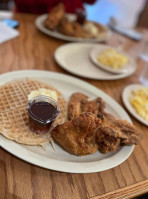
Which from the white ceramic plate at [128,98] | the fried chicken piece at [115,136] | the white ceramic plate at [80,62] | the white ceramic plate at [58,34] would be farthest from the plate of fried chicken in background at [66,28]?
the fried chicken piece at [115,136]

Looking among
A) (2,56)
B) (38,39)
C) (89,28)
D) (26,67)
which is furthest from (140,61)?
(2,56)

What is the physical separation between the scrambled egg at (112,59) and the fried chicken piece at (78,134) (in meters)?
0.95

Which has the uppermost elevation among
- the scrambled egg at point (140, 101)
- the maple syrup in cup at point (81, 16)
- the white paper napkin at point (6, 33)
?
the maple syrup in cup at point (81, 16)

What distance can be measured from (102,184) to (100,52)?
4.52ft

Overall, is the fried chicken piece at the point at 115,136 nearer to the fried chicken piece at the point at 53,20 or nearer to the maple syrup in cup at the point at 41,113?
the maple syrup in cup at the point at 41,113

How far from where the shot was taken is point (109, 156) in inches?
46.1

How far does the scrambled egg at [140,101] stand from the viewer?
151 cm

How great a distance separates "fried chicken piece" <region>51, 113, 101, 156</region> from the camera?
1.10 m

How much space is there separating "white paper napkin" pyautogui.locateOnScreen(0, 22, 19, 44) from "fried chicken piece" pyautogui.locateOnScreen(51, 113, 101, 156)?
1190mm

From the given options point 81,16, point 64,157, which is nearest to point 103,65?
point 81,16

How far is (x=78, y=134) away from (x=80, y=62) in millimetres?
1022

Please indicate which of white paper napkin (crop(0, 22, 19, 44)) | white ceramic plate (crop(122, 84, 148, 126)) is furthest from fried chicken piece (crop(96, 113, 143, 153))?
white paper napkin (crop(0, 22, 19, 44))

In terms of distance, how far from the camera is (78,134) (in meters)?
1.12

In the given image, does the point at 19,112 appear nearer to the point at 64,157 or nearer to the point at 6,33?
the point at 64,157
